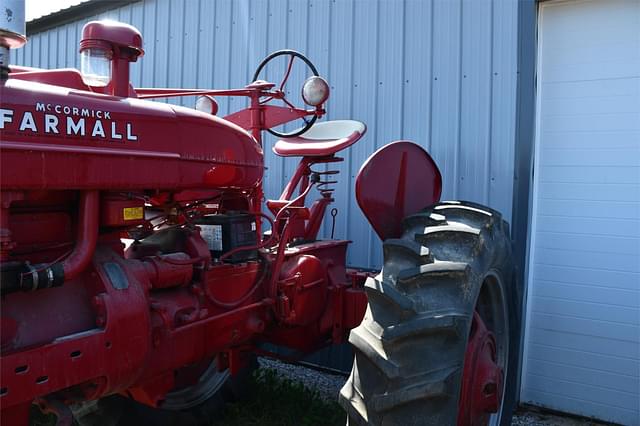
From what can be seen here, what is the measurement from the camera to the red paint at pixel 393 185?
2504mm

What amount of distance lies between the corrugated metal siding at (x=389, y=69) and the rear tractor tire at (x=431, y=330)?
1.27 m

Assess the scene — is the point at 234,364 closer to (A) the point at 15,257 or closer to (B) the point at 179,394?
(B) the point at 179,394

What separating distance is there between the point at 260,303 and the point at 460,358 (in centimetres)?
99

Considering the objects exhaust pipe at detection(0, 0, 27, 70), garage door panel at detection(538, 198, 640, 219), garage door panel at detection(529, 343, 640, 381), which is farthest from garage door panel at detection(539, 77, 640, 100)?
exhaust pipe at detection(0, 0, 27, 70)

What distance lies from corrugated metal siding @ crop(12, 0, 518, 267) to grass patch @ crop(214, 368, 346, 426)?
1.06 m

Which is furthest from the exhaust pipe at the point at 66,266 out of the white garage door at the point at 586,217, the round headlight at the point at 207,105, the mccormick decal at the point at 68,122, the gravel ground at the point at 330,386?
the white garage door at the point at 586,217

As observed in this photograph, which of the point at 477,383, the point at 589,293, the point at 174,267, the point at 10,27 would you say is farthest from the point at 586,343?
the point at 10,27

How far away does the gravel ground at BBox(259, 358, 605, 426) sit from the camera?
3.46 metres

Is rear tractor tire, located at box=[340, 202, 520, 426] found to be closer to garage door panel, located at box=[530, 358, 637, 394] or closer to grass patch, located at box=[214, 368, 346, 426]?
grass patch, located at box=[214, 368, 346, 426]

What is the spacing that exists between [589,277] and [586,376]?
2.05 feet

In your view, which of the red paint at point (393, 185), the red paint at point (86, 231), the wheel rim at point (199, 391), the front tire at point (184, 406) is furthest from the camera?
the wheel rim at point (199, 391)

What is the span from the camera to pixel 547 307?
3604 millimetres

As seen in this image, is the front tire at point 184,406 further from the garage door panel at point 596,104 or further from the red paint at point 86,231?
the garage door panel at point 596,104

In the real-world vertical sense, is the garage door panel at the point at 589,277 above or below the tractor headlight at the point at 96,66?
below
